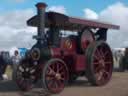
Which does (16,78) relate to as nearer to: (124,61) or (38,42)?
(38,42)

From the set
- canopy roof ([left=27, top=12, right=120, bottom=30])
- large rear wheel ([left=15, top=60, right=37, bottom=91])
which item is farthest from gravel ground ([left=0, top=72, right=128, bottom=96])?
canopy roof ([left=27, top=12, right=120, bottom=30])

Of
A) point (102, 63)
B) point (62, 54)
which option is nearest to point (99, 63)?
point (102, 63)

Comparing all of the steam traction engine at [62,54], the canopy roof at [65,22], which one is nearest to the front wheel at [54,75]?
the steam traction engine at [62,54]

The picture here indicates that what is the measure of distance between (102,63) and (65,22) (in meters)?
2.11

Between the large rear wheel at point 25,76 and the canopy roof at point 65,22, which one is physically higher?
the canopy roof at point 65,22

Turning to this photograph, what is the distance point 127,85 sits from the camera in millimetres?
14328

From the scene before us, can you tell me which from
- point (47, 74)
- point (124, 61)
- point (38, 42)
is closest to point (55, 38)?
point (38, 42)

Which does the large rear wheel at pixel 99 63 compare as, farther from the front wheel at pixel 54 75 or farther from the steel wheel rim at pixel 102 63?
the front wheel at pixel 54 75

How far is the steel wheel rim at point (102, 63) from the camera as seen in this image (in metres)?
14.6

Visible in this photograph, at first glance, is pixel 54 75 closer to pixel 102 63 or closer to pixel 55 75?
pixel 55 75

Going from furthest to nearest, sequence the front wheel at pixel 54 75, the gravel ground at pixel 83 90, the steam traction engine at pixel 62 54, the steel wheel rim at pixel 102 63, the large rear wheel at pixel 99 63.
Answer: the steel wheel rim at pixel 102 63 → the large rear wheel at pixel 99 63 → the steam traction engine at pixel 62 54 → the gravel ground at pixel 83 90 → the front wheel at pixel 54 75

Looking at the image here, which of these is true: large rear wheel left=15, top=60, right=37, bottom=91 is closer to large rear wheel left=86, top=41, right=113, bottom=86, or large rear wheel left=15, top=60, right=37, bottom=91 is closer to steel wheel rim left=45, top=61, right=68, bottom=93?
steel wheel rim left=45, top=61, right=68, bottom=93

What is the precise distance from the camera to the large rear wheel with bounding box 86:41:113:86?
46.5ft

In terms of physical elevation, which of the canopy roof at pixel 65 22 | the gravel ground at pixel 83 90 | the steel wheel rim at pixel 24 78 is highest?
the canopy roof at pixel 65 22
